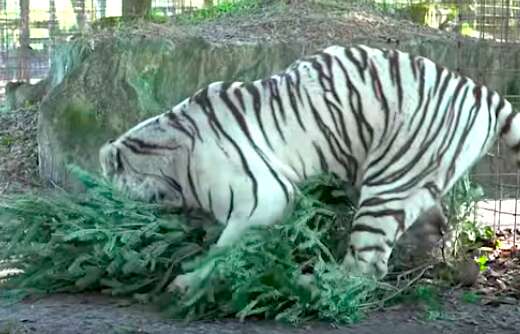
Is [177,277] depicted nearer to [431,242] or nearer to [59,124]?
[431,242]

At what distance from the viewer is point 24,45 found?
12.4 metres

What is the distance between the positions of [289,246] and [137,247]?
941 mm

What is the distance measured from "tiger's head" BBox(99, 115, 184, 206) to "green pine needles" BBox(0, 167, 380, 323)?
0.08m

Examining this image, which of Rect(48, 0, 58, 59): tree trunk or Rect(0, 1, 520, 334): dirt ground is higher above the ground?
Rect(48, 0, 58, 59): tree trunk

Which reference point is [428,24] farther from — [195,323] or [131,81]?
[195,323]

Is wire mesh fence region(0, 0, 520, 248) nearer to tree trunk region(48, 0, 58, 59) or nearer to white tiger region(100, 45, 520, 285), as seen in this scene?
tree trunk region(48, 0, 58, 59)

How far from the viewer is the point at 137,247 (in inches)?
205

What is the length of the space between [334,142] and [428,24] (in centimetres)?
573

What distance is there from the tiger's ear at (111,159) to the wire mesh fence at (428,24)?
2.27 meters

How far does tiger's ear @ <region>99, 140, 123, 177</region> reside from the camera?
17.5 feet

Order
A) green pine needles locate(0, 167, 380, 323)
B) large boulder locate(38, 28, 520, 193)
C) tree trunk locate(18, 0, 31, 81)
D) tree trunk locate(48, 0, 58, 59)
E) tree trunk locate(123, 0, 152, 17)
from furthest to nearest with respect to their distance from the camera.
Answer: tree trunk locate(18, 0, 31, 81) → tree trunk locate(48, 0, 58, 59) → tree trunk locate(123, 0, 152, 17) → large boulder locate(38, 28, 520, 193) → green pine needles locate(0, 167, 380, 323)

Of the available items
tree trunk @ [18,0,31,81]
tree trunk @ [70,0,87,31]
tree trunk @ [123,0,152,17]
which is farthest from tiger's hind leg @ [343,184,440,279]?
tree trunk @ [70,0,87,31]

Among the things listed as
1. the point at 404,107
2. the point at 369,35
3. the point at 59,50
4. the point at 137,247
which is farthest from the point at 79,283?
the point at 59,50

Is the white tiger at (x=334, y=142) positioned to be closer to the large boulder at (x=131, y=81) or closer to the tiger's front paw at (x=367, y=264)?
the tiger's front paw at (x=367, y=264)
